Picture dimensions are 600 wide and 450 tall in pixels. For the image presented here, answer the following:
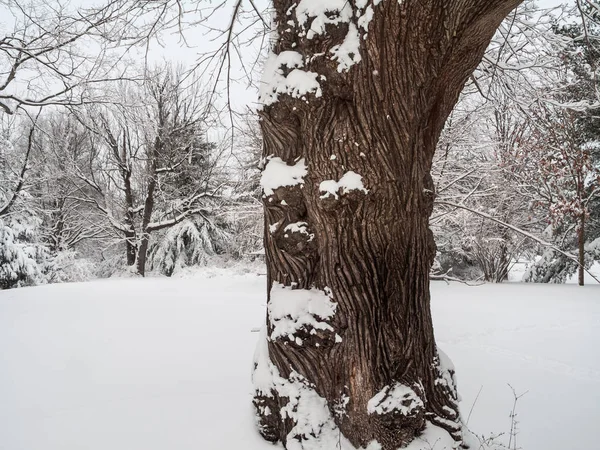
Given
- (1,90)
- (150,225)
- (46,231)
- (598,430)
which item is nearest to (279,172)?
(598,430)

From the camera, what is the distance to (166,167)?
1602 centimetres

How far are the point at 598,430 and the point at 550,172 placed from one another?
326 inches

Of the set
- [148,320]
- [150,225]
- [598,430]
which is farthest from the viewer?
[150,225]

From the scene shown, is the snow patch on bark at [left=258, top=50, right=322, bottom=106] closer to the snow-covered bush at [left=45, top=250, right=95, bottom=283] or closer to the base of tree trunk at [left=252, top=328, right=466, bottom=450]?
the base of tree trunk at [left=252, top=328, right=466, bottom=450]

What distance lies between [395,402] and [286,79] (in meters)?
1.93

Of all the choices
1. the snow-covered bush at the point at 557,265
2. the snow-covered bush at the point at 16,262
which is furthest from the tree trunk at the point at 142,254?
the snow-covered bush at the point at 557,265

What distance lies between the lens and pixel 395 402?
2.09m

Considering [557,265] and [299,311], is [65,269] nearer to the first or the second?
[299,311]

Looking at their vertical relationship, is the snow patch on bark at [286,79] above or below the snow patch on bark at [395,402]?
above

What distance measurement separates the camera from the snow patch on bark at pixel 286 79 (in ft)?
7.09

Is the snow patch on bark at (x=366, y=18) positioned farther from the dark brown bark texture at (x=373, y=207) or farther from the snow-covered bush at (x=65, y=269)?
the snow-covered bush at (x=65, y=269)

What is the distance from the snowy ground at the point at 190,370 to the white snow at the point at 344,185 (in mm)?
1598

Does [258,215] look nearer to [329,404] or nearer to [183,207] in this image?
[183,207]

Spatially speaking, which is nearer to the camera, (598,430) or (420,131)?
(420,131)
